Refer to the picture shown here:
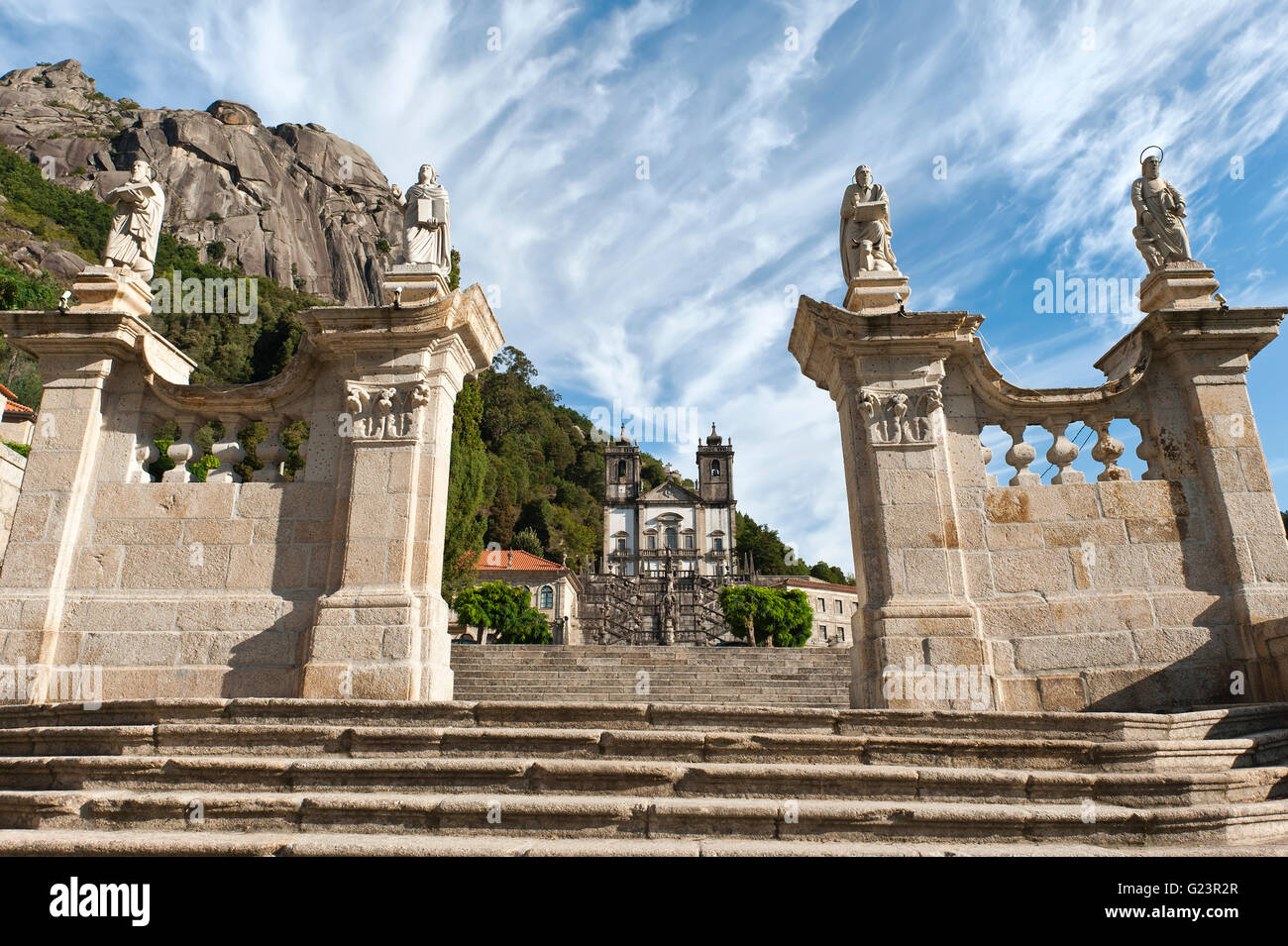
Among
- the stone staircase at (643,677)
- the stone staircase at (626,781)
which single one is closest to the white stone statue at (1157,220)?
the stone staircase at (626,781)

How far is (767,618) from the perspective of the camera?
161 feet

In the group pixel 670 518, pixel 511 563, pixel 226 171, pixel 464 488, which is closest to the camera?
pixel 464 488

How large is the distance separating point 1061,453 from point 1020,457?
1.42 feet

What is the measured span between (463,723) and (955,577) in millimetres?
4683

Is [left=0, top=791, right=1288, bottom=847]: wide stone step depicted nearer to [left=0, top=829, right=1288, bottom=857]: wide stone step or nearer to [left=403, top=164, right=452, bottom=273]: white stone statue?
[left=0, top=829, right=1288, bottom=857]: wide stone step

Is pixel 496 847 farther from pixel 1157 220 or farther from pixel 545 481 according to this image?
pixel 545 481

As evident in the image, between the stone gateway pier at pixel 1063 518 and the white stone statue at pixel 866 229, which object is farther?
the white stone statue at pixel 866 229

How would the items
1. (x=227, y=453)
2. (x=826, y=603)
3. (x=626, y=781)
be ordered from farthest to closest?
(x=826, y=603), (x=227, y=453), (x=626, y=781)

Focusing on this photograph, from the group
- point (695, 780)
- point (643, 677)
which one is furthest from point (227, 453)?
point (643, 677)

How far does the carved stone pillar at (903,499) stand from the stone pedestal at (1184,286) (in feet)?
7.30

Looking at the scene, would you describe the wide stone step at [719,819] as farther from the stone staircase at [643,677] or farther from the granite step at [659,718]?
the stone staircase at [643,677]

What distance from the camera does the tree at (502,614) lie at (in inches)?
1690

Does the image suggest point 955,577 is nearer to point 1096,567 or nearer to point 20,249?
point 1096,567

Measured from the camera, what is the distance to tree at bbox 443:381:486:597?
26748 millimetres
